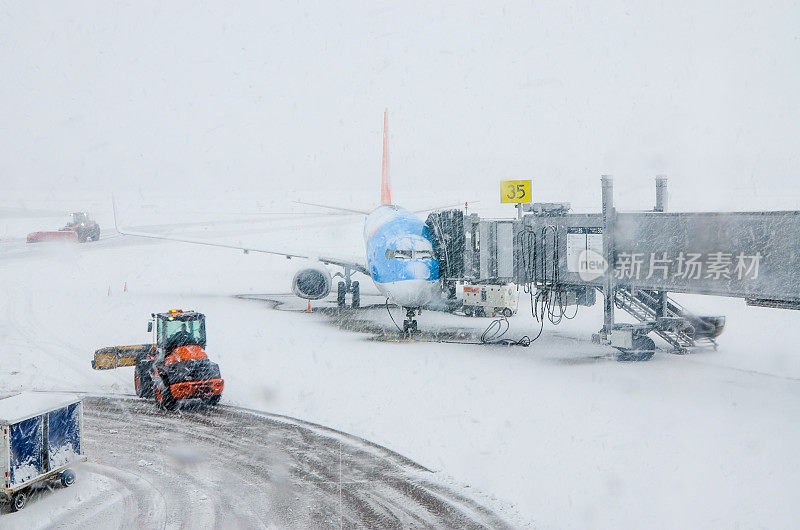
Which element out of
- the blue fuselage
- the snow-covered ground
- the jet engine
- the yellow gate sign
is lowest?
the snow-covered ground

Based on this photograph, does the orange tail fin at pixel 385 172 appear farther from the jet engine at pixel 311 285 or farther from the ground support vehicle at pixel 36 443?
the ground support vehicle at pixel 36 443

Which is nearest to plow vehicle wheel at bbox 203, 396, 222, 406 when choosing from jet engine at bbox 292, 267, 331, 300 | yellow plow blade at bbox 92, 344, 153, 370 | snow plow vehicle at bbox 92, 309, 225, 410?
snow plow vehicle at bbox 92, 309, 225, 410

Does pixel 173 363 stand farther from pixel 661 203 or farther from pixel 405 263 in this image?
pixel 661 203

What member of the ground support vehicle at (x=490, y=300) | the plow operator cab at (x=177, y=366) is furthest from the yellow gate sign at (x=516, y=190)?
the plow operator cab at (x=177, y=366)

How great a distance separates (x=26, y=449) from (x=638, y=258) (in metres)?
20.5

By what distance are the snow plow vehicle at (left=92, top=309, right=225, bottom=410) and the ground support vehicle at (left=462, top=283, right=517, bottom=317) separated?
1891 centimetres

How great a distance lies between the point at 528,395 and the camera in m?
21.0

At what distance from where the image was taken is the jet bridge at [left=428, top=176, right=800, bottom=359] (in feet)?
71.3

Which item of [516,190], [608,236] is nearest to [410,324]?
[516,190]

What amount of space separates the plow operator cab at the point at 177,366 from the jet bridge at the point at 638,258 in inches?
508

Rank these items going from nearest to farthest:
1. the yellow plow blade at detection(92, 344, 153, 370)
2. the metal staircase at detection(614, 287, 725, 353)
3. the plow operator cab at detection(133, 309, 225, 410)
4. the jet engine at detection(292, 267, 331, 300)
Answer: the plow operator cab at detection(133, 309, 225, 410) → the yellow plow blade at detection(92, 344, 153, 370) → the metal staircase at detection(614, 287, 725, 353) → the jet engine at detection(292, 267, 331, 300)

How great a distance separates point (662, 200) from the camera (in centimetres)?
2773

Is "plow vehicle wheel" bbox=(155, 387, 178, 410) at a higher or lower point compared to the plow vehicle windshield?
lower

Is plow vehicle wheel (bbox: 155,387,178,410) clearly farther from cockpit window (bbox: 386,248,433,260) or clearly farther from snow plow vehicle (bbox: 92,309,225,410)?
cockpit window (bbox: 386,248,433,260)
